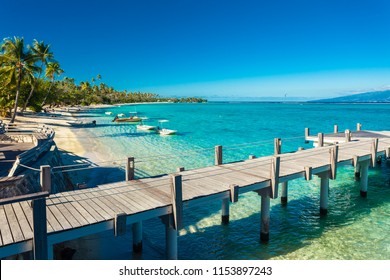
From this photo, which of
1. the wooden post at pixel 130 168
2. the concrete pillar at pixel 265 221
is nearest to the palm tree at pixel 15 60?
the wooden post at pixel 130 168

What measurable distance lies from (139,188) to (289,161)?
723 centimetres

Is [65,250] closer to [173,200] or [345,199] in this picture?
[173,200]

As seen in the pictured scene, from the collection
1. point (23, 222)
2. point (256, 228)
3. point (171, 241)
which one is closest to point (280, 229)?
point (256, 228)

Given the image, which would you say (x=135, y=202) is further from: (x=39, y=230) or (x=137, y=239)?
(x=39, y=230)

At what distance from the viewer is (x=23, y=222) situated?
269 inches

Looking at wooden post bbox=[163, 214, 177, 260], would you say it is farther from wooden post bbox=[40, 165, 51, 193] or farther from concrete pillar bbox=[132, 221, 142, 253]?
wooden post bbox=[40, 165, 51, 193]

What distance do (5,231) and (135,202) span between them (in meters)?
3.12

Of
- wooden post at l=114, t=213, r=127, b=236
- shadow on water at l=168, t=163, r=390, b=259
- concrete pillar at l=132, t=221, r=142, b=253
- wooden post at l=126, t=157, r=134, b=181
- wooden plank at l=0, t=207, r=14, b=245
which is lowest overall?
shadow on water at l=168, t=163, r=390, b=259

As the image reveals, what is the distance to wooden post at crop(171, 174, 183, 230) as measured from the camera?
7980 millimetres

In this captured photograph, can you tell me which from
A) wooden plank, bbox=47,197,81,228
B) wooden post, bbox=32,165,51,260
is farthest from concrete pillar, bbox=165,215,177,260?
wooden post, bbox=32,165,51,260

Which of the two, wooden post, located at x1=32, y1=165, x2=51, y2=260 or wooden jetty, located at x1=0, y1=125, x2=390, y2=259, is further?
wooden jetty, located at x1=0, y1=125, x2=390, y2=259

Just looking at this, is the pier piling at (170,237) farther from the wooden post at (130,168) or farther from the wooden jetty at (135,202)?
the wooden post at (130,168)

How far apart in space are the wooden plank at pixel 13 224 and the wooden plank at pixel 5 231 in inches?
2.3
